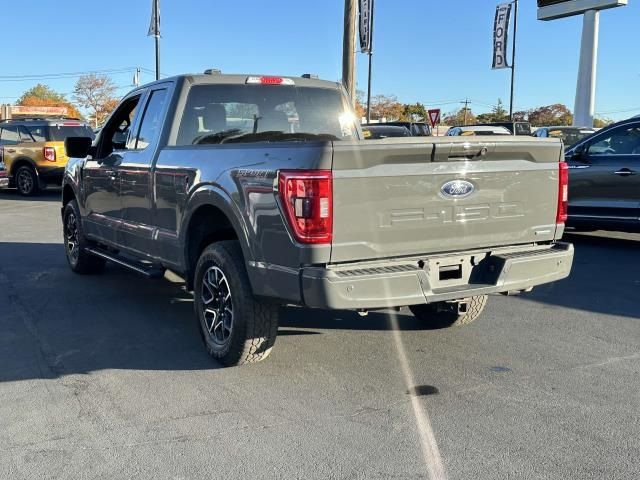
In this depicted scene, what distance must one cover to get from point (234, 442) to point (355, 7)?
38.7 ft

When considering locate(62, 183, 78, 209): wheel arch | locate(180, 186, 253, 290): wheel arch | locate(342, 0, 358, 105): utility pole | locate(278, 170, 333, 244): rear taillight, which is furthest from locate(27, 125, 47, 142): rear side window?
locate(278, 170, 333, 244): rear taillight

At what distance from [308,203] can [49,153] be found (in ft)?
49.6

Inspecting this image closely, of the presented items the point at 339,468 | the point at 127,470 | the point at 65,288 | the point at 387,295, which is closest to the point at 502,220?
the point at 387,295

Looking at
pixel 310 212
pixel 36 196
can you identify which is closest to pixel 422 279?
pixel 310 212

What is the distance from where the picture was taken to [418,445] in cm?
329

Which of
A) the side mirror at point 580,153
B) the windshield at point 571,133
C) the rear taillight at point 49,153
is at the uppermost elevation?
the windshield at point 571,133

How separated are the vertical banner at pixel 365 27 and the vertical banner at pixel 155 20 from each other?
1013 centimetres

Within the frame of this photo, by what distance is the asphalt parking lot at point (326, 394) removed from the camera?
3146mm

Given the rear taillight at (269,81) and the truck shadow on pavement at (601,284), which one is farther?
the truck shadow on pavement at (601,284)

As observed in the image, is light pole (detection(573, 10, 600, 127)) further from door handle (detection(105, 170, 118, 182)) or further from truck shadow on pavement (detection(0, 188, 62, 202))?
door handle (detection(105, 170, 118, 182))

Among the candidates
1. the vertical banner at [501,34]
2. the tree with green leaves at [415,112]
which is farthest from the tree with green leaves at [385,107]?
the vertical banner at [501,34]

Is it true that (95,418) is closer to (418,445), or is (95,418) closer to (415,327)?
(418,445)

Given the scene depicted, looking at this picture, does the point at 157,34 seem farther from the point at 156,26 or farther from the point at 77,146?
the point at 77,146

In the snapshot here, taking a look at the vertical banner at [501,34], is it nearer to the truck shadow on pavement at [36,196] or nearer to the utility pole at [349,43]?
the utility pole at [349,43]
